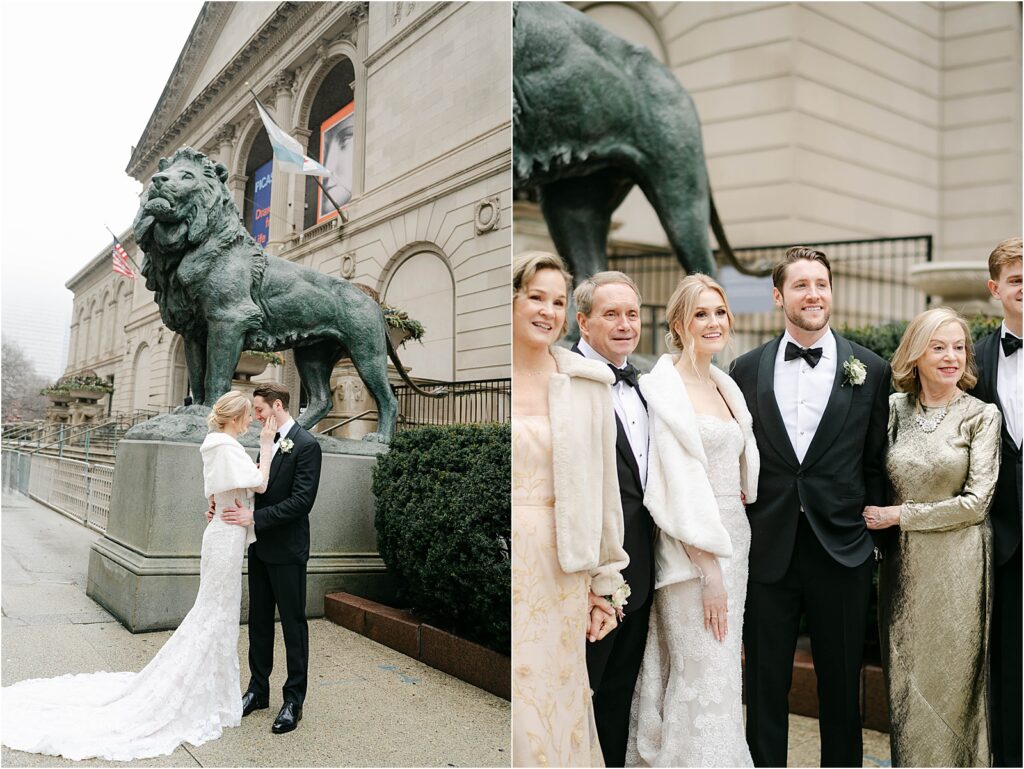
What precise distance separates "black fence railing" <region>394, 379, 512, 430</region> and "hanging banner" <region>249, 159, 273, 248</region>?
67cm

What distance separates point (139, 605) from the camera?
2.33 m

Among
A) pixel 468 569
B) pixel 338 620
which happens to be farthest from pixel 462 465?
pixel 338 620

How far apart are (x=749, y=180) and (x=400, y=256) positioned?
543 centimetres

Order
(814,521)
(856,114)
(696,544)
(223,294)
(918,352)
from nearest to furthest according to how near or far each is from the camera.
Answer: (696,544), (814,521), (918,352), (223,294), (856,114)

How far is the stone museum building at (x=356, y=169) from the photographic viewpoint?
2.51 metres

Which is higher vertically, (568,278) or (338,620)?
(568,278)

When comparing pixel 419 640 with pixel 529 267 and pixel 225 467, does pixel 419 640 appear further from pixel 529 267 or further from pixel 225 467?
pixel 529 267

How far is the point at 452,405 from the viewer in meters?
2.55

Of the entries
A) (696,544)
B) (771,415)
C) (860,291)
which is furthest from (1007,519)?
(860,291)

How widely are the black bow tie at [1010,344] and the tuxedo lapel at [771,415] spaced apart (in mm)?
741

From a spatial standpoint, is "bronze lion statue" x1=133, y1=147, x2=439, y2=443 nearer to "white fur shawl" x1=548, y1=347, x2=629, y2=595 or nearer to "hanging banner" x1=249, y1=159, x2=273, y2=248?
"hanging banner" x1=249, y1=159, x2=273, y2=248

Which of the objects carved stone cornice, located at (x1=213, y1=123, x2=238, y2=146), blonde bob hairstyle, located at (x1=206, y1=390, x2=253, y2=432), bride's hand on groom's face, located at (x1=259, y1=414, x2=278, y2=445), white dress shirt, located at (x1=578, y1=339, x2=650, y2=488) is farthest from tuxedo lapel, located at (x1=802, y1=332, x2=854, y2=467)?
carved stone cornice, located at (x1=213, y1=123, x2=238, y2=146)

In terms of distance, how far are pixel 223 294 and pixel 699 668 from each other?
1.85 m

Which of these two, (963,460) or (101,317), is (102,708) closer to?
(101,317)
